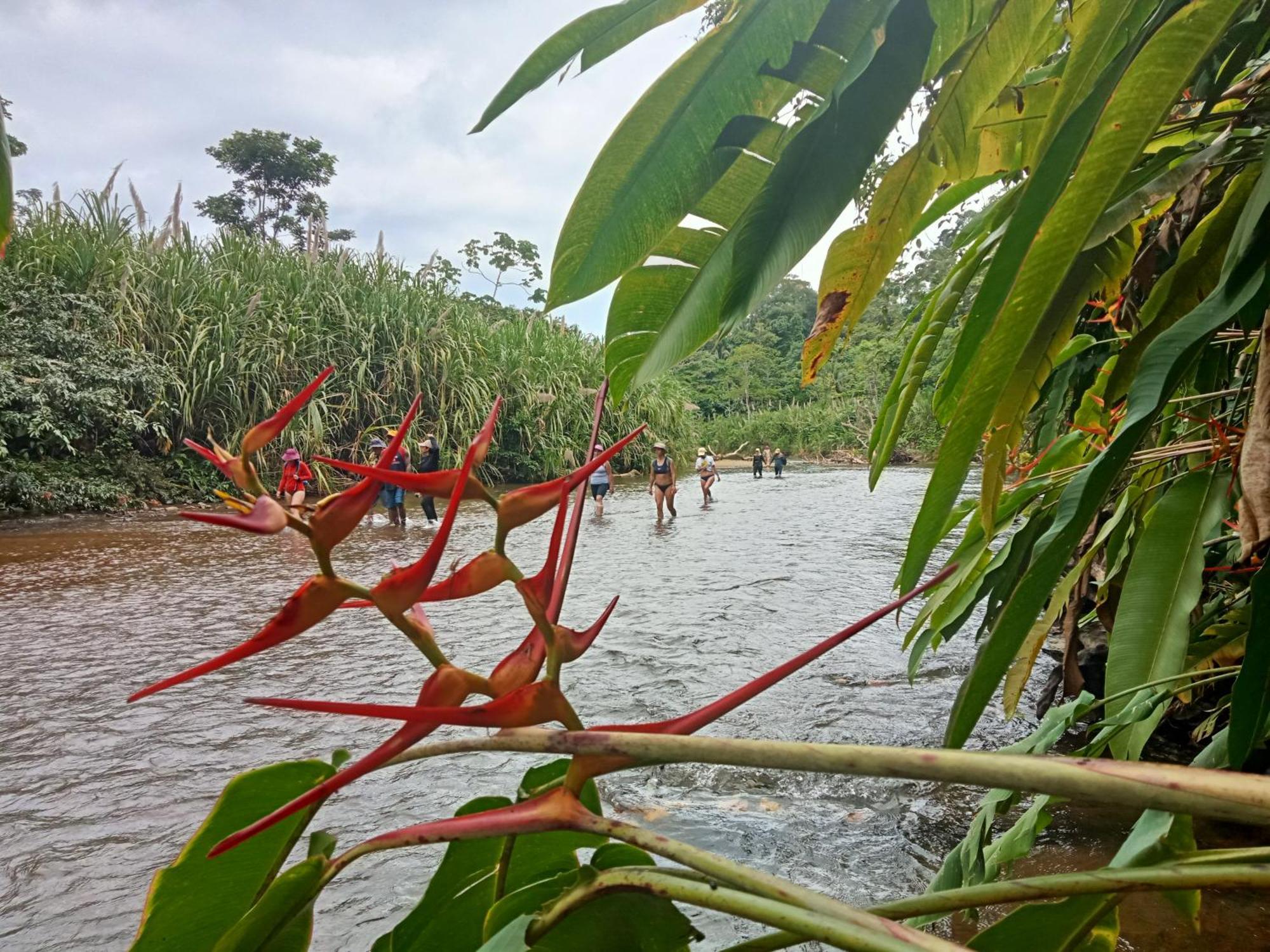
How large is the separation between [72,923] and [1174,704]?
254cm

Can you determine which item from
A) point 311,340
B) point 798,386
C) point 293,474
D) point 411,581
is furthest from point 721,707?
point 798,386

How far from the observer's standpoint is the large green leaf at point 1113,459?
0.57 m

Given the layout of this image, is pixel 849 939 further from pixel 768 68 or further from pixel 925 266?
pixel 925 266

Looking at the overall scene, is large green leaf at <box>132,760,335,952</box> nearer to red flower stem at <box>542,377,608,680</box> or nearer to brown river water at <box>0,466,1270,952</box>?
red flower stem at <box>542,377,608,680</box>

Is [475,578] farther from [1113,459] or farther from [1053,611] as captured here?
[1053,611]

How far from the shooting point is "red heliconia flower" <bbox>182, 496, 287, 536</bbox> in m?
0.26

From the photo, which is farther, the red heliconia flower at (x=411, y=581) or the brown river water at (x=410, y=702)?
the brown river water at (x=410, y=702)

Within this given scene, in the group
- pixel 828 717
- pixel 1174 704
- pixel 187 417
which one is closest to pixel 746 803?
pixel 828 717

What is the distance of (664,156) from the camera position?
61 cm

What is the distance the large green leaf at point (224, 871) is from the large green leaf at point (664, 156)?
0.40m

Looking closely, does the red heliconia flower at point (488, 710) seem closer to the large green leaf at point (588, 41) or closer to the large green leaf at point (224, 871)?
the large green leaf at point (224, 871)

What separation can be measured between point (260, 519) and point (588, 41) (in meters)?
0.45

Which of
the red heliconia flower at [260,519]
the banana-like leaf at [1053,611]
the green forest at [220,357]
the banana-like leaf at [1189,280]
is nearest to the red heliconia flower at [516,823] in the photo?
the red heliconia flower at [260,519]

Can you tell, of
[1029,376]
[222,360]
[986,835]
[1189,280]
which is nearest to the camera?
[1029,376]
